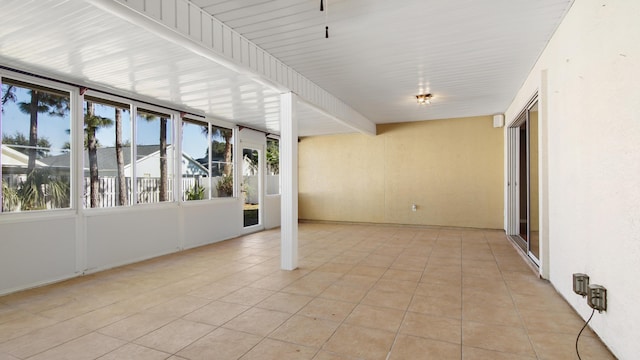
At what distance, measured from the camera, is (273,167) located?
925 centimetres

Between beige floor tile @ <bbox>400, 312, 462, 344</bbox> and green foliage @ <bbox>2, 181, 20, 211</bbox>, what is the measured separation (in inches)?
175

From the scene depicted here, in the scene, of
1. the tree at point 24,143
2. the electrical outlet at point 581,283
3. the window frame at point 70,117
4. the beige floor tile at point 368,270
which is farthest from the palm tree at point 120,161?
the electrical outlet at point 581,283

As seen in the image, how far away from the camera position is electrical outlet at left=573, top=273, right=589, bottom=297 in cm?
255

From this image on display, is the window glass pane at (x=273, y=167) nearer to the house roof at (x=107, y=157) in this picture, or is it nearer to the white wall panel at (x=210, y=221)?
the white wall panel at (x=210, y=221)

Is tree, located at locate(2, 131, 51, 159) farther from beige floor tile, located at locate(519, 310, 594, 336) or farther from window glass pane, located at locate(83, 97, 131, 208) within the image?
beige floor tile, located at locate(519, 310, 594, 336)

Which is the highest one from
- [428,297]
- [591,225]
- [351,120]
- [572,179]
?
[351,120]

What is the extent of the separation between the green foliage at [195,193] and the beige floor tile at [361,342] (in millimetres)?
4546

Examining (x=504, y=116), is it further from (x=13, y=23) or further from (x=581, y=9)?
(x=13, y=23)

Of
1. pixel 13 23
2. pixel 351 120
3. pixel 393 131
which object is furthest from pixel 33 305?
pixel 393 131

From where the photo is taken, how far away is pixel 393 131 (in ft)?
27.9

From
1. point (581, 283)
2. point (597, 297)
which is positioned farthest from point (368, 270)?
point (597, 297)

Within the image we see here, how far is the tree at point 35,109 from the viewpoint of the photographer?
12.9 ft

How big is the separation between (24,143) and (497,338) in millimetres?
5326

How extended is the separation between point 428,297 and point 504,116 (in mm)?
5651
